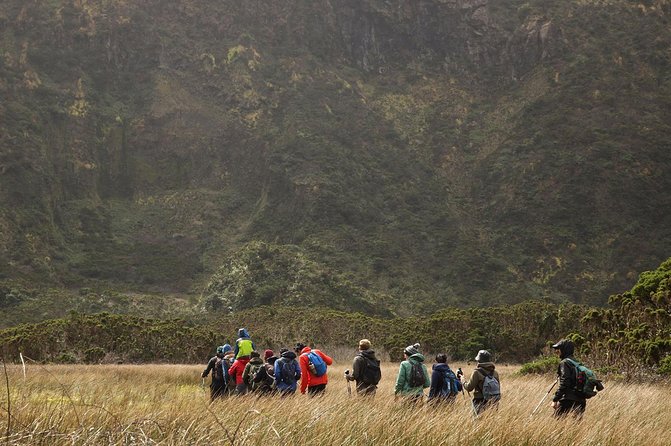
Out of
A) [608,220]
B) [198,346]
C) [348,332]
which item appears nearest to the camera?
[198,346]

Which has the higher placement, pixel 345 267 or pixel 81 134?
pixel 81 134

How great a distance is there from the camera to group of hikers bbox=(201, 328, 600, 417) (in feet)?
27.1

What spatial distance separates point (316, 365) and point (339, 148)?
90.6 meters

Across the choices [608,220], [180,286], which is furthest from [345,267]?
[608,220]

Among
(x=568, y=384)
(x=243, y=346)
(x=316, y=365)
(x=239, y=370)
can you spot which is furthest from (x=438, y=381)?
(x=243, y=346)

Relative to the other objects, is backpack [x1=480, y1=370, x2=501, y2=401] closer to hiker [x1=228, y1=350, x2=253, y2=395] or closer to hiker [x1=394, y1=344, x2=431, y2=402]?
hiker [x1=394, y1=344, x2=431, y2=402]

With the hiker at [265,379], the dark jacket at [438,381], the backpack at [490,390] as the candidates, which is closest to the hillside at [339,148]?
the hiker at [265,379]

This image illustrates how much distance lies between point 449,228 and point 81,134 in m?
51.4

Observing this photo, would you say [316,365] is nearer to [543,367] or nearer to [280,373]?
[280,373]

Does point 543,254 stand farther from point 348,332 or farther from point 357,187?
point 348,332

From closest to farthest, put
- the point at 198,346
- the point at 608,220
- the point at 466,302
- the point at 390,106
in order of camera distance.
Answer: the point at 198,346
the point at 466,302
the point at 608,220
the point at 390,106

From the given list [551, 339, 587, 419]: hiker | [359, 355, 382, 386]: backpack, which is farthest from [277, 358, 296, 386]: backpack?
[551, 339, 587, 419]: hiker

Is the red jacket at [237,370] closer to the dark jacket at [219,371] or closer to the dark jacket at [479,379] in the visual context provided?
the dark jacket at [219,371]

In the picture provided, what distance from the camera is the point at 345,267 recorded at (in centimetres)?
7700
